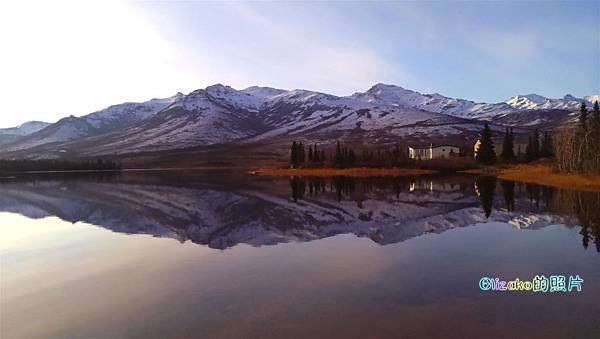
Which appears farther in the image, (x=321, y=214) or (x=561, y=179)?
(x=561, y=179)

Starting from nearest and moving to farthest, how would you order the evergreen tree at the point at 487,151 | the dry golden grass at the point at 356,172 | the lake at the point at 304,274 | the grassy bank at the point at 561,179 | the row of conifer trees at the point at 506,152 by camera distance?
the lake at the point at 304,274 → the grassy bank at the point at 561,179 → the dry golden grass at the point at 356,172 → the row of conifer trees at the point at 506,152 → the evergreen tree at the point at 487,151

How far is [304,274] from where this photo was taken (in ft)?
68.9

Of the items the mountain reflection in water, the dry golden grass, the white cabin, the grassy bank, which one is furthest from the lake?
the white cabin

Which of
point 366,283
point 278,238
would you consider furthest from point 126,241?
point 366,283

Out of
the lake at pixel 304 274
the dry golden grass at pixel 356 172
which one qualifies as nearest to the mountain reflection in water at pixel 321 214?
the lake at pixel 304 274

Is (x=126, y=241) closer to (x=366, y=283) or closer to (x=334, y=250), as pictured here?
(x=334, y=250)

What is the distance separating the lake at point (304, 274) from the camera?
572 inches

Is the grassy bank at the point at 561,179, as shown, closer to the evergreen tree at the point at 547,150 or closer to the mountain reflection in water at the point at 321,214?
the mountain reflection in water at the point at 321,214

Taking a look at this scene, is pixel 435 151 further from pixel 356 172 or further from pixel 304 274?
pixel 304 274

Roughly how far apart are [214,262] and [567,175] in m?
70.6

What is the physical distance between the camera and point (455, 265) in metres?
22.1

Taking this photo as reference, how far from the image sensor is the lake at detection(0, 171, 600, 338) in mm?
14523

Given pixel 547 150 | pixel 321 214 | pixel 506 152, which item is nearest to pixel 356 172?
pixel 506 152

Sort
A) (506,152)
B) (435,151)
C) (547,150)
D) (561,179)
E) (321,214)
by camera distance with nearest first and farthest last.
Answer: (321,214), (561,179), (506,152), (547,150), (435,151)
